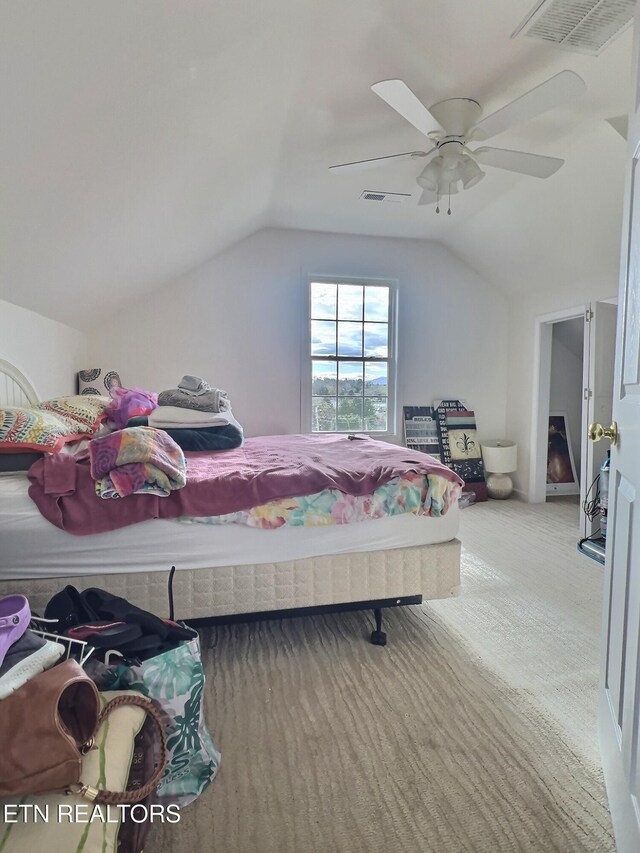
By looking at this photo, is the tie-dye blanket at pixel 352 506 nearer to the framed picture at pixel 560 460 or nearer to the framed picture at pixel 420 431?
the framed picture at pixel 420 431

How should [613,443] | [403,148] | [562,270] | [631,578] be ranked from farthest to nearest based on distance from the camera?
[562,270], [403,148], [613,443], [631,578]

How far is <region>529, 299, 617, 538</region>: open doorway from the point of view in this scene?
3607 millimetres

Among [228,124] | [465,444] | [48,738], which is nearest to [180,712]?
[48,738]

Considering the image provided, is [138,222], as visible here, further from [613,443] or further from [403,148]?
[613,443]

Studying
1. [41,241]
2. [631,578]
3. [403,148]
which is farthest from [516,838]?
[403,148]

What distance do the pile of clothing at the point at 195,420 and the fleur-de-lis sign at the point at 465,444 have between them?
9.18 ft

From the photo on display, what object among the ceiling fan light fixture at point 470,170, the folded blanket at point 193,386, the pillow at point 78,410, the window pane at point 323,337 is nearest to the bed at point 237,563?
the pillow at point 78,410

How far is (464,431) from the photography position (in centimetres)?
490

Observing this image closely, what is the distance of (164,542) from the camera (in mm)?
1826

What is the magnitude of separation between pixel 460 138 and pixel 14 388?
2.66m

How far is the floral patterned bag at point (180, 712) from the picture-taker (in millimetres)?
1240

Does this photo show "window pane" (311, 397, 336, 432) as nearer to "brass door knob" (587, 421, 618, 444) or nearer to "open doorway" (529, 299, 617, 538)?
"open doorway" (529, 299, 617, 538)

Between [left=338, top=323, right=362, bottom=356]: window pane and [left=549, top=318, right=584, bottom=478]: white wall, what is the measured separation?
206 cm

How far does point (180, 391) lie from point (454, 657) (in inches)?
81.2
